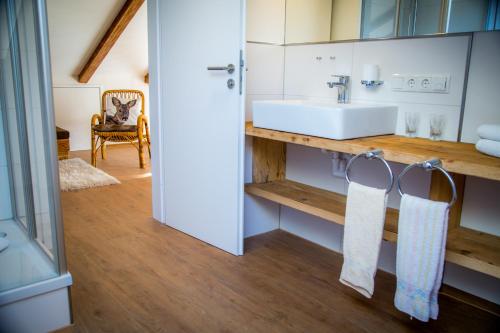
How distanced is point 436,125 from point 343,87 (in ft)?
1.80

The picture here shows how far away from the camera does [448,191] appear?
5.82 feet

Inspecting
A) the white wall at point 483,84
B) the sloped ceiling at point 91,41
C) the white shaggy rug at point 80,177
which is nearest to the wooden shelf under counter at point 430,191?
the white wall at point 483,84

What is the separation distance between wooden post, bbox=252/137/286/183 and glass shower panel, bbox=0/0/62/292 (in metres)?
1.19

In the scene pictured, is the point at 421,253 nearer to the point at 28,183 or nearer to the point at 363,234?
the point at 363,234

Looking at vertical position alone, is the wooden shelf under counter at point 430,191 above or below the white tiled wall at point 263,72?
below

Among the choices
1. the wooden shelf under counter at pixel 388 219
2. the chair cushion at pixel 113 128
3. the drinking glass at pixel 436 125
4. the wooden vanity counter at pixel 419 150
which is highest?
the drinking glass at pixel 436 125

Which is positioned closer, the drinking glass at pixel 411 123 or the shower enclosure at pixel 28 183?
the shower enclosure at pixel 28 183

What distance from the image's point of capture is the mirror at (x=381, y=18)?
1.79m

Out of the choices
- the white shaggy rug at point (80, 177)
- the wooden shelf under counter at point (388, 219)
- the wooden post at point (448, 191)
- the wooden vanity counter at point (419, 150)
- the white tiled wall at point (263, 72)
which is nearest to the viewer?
the wooden vanity counter at point (419, 150)

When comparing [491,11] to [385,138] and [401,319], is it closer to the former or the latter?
[385,138]

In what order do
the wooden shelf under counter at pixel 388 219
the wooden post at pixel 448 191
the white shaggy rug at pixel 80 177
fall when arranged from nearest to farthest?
1. the wooden shelf under counter at pixel 388 219
2. the wooden post at pixel 448 191
3. the white shaggy rug at pixel 80 177

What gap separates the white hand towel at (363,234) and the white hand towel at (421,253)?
10 cm

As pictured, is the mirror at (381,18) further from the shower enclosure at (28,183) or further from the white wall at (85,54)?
the white wall at (85,54)

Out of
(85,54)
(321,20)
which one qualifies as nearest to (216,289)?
(321,20)
